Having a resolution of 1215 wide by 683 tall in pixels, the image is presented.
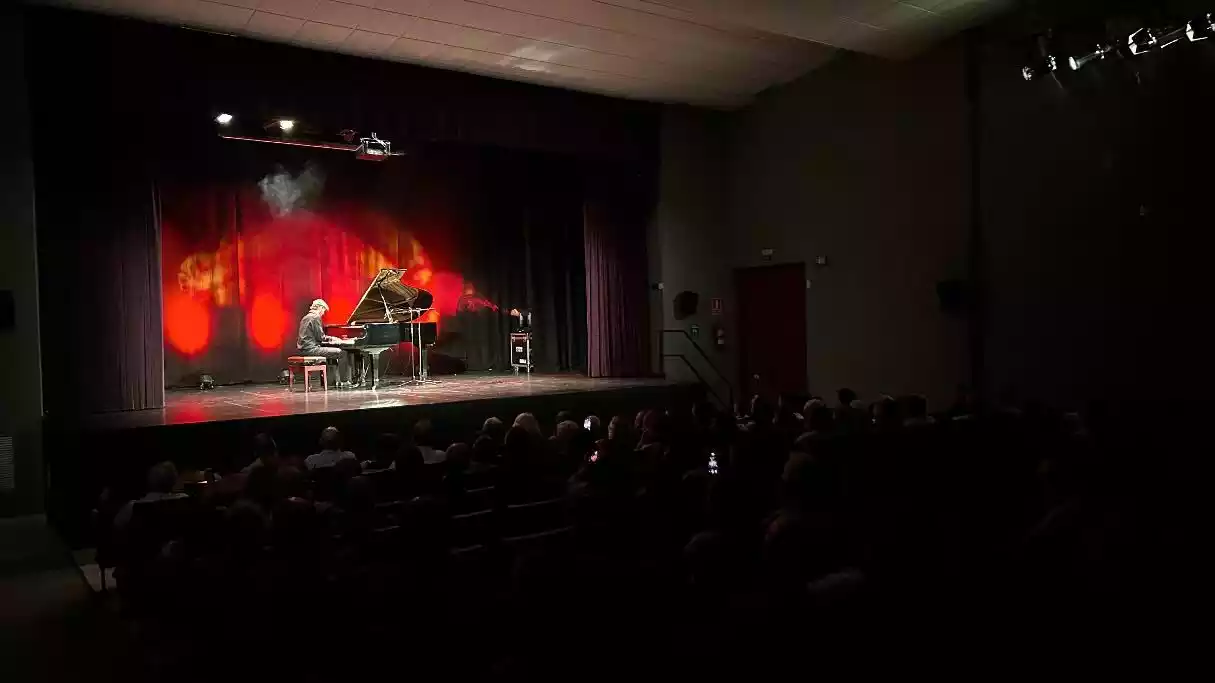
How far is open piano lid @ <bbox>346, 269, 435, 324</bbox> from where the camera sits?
Answer: 972 centimetres

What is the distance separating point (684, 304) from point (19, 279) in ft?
22.7

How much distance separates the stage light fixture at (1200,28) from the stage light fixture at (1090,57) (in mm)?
604

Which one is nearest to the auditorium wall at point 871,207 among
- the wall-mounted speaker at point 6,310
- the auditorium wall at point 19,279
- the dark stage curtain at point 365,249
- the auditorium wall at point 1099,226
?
the auditorium wall at point 1099,226

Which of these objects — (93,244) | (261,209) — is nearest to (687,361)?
(261,209)

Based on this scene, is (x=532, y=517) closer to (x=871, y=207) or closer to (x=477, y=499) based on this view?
(x=477, y=499)

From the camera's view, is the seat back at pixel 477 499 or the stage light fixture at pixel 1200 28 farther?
the stage light fixture at pixel 1200 28

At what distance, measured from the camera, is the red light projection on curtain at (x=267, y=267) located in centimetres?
1048

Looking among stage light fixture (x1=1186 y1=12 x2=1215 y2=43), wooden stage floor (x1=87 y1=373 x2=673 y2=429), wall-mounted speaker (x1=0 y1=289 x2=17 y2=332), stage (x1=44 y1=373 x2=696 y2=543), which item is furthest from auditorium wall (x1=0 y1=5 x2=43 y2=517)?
stage light fixture (x1=1186 y1=12 x2=1215 y2=43)

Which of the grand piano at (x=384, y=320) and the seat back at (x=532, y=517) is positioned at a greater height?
the grand piano at (x=384, y=320)

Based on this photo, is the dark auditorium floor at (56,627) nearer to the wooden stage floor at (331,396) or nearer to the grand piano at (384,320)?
the wooden stage floor at (331,396)

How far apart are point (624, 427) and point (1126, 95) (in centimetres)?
533

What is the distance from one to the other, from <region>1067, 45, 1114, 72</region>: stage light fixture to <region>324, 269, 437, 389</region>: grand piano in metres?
7.04

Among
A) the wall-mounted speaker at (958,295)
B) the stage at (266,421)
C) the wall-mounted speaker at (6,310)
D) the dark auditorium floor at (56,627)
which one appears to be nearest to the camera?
the dark auditorium floor at (56,627)

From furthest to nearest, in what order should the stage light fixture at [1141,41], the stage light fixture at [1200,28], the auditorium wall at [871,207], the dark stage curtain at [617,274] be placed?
the dark stage curtain at [617,274] → the auditorium wall at [871,207] → the stage light fixture at [1141,41] → the stage light fixture at [1200,28]
